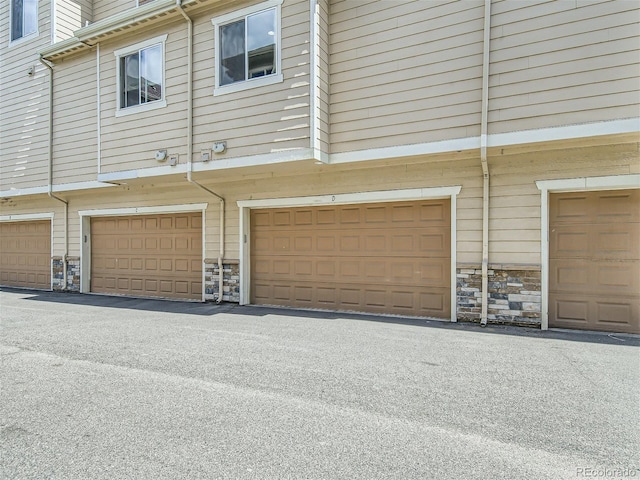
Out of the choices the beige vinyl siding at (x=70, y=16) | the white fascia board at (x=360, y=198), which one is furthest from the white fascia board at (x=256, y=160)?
the beige vinyl siding at (x=70, y=16)

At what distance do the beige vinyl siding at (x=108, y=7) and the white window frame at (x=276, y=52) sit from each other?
182 inches

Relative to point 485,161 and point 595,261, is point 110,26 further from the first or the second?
point 595,261

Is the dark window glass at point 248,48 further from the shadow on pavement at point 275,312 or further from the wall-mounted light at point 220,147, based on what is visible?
the shadow on pavement at point 275,312

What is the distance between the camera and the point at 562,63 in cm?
559

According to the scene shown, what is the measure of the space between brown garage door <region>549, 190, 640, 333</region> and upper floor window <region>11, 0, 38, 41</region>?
1306 centimetres

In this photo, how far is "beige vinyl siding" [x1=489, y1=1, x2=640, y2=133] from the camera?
530 centimetres

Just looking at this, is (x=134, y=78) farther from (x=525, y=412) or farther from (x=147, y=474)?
(x=525, y=412)

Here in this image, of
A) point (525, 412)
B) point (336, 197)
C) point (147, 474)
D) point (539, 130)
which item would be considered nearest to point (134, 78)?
point (336, 197)

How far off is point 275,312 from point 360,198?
107 inches

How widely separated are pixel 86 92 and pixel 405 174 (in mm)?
7760

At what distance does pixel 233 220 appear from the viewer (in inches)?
348

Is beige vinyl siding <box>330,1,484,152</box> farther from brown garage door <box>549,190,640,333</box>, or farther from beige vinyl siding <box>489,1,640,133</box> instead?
brown garage door <box>549,190,640,333</box>

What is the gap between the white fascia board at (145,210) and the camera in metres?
9.27

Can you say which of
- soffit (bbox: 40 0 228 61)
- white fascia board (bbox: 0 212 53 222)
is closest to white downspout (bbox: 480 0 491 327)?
soffit (bbox: 40 0 228 61)
